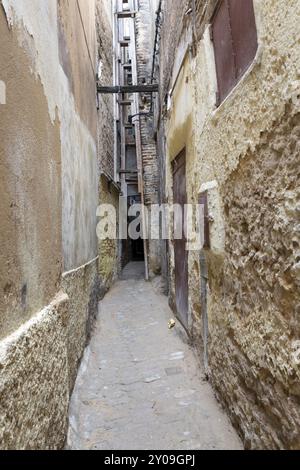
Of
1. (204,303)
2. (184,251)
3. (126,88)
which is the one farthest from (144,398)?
(126,88)

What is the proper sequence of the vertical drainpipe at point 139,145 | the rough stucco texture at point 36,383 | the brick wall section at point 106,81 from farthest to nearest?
the vertical drainpipe at point 139,145
the brick wall section at point 106,81
the rough stucco texture at point 36,383

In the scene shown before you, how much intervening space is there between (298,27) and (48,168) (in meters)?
1.53

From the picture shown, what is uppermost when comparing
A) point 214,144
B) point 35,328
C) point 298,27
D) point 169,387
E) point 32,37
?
point 32,37

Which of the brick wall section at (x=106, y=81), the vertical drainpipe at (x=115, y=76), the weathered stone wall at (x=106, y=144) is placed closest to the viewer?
the weathered stone wall at (x=106, y=144)

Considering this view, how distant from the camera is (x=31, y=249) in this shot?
1.81m

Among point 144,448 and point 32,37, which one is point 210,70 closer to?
point 32,37

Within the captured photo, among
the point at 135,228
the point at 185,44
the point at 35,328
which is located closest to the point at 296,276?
the point at 35,328

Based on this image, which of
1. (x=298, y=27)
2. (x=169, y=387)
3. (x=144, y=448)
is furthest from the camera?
(x=169, y=387)

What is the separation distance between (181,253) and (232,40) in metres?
2.69

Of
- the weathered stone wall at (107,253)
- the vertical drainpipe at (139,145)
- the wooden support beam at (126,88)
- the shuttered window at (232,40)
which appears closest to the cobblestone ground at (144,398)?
the shuttered window at (232,40)

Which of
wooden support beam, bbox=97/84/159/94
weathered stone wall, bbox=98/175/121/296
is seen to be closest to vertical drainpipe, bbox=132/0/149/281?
weathered stone wall, bbox=98/175/121/296

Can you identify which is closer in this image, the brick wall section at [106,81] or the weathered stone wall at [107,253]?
the weathered stone wall at [107,253]

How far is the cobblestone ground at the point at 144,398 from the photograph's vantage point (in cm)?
223

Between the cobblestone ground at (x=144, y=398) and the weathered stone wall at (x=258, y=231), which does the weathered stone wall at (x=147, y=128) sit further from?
the weathered stone wall at (x=258, y=231)
